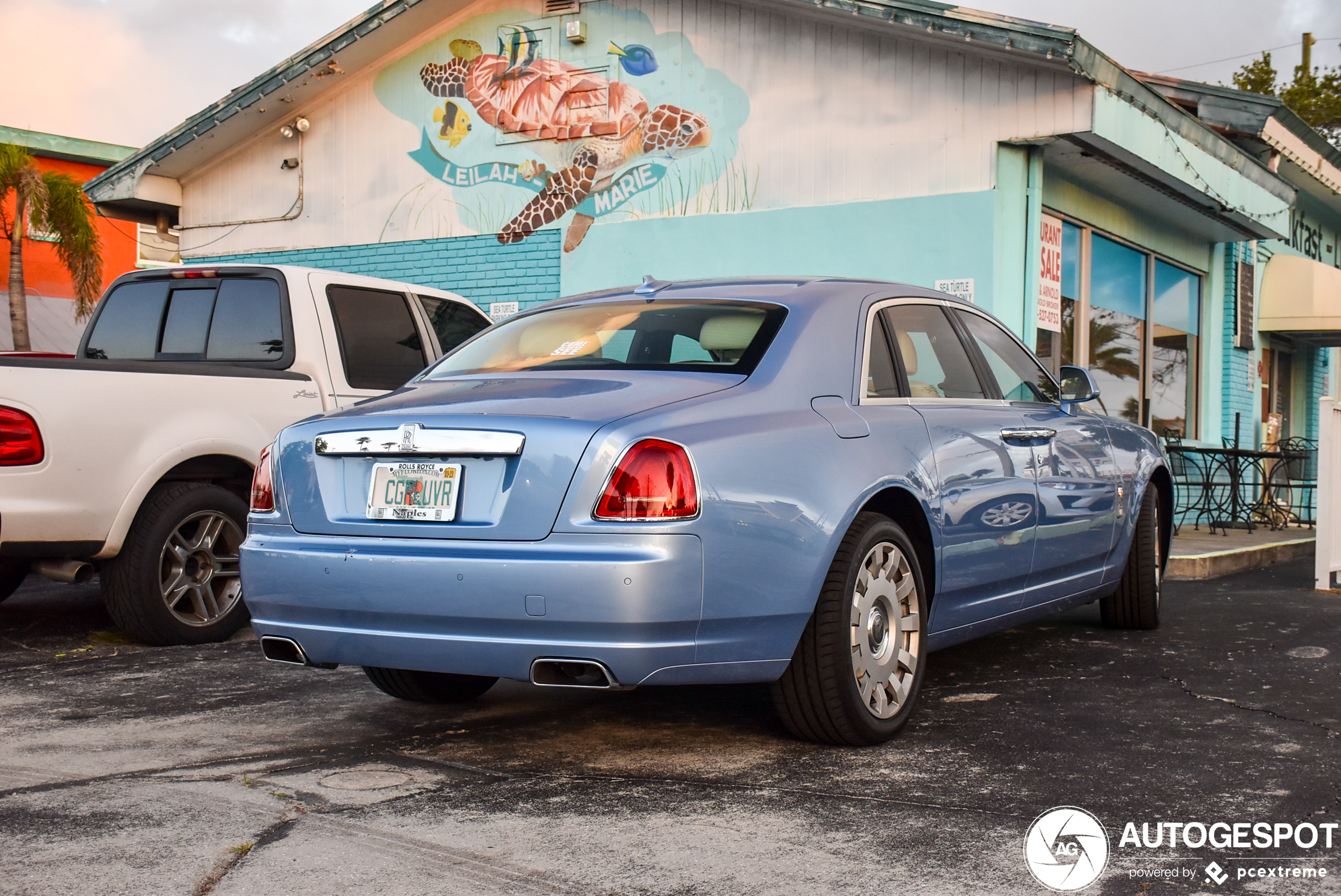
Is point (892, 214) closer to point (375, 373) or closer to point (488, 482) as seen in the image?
point (375, 373)

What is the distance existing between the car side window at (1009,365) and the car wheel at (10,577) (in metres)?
5.31

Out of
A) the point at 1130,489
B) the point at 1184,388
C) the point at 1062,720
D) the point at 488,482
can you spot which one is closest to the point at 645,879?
the point at 488,482

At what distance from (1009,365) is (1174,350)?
11.3m

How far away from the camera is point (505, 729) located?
471cm

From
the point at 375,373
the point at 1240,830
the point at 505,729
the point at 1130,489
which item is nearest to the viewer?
the point at 1240,830

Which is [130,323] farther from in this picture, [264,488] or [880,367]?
[880,367]

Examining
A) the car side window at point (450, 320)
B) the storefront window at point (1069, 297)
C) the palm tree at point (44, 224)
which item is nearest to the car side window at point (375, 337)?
the car side window at point (450, 320)

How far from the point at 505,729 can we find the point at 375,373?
3.43 metres

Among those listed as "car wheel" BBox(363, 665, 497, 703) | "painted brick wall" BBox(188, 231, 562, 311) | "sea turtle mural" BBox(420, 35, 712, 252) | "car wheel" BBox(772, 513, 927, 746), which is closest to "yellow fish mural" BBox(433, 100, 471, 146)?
"sea turtle mural" BBox(420, 35, 712, 252)

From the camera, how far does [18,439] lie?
5848mm

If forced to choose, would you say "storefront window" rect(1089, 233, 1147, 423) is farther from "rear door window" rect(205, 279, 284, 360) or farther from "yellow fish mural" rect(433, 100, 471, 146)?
"rear door window" rect(205, 279, 284, 360)

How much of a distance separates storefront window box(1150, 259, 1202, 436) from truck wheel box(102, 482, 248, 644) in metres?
11.5

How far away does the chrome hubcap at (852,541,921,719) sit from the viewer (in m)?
4.31

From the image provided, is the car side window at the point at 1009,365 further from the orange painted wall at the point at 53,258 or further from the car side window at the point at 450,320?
the orange painted wall at the point at 53,258
